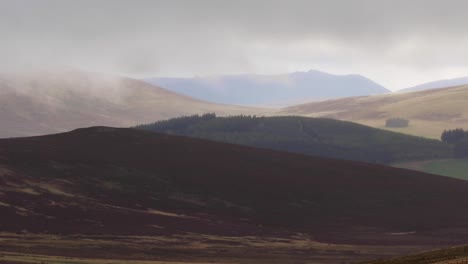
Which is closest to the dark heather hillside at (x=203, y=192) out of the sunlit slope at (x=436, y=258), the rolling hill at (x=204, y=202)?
the rolling hill at (x=204, y=202)

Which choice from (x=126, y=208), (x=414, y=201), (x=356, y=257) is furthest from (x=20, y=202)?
(x=414, y=201)

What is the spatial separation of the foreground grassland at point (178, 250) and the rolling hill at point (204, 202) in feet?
0.78

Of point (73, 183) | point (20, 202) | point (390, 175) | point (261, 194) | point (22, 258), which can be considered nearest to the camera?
point (22, 258)

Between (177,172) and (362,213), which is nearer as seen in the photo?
(362,213)

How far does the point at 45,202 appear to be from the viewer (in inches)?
4707

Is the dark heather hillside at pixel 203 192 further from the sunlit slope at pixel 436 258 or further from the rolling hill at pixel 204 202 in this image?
the sunlit slope at pixel 436 258

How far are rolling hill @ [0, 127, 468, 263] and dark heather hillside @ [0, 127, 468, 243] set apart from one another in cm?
21

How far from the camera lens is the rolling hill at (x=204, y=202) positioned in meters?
103

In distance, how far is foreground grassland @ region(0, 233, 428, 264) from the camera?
8712 centimetres

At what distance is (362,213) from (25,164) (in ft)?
189

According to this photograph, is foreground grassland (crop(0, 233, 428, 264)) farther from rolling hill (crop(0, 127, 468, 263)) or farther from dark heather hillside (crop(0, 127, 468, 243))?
dark heather hillside (crop(0, 127, 468, 243))

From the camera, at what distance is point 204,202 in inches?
5340

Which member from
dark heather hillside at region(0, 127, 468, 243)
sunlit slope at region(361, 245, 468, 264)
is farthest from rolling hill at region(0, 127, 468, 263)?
sunlit slope at region(361, 245, 468, 264)

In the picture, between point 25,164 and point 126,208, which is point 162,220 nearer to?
point 126,208
